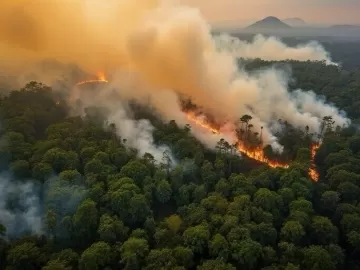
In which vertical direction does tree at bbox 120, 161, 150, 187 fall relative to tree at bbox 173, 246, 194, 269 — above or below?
above

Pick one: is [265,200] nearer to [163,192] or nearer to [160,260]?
[163,192]

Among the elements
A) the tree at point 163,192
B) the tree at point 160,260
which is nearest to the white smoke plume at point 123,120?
the tree at point 163,192

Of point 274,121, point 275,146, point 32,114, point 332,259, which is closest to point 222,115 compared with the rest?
point 274,121

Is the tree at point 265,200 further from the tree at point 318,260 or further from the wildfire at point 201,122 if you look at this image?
the wildfire at point 201,122

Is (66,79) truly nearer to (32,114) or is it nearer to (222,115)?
(32,114)

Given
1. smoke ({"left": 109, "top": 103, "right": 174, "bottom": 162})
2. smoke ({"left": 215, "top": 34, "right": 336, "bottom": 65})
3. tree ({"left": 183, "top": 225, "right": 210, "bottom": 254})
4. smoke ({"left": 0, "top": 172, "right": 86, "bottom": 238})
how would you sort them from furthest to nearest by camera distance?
smoke ({"left": 215, "top": 34, "right": 336, "bottom": 65})
smoke ({"left": 109, "top": 103, "right": 174, "bottom": 162})
smoke ({"left": 0, "top": 172, "right": 86, "bottom": 238})
tree ({"left": 183, "top": 225, "right": 210, "bottom": 254})

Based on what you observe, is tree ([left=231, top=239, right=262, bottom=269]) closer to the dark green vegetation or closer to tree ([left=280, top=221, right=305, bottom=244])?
the dark green vegetation

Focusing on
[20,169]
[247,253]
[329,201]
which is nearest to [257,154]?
[329,201]

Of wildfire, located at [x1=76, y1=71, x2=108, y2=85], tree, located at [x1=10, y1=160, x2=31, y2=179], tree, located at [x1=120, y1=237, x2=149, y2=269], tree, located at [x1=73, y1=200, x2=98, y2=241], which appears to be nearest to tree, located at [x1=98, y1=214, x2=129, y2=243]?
tree, located at [x1=73, y1=200, x2=98, y2=241]
